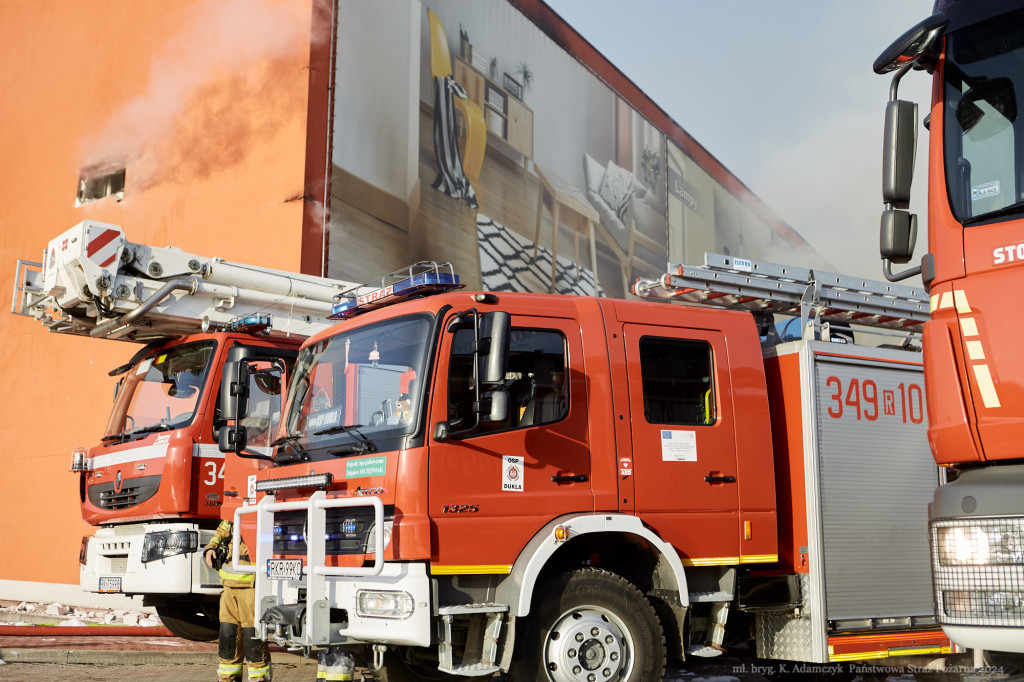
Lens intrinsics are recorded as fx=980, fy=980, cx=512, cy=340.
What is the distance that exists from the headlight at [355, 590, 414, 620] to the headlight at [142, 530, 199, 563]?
2.97m

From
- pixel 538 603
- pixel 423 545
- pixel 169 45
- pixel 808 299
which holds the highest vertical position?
pixel 169 45

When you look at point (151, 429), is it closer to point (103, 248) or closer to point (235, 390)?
point (103, 248)

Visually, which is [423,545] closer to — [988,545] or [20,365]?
[988,545]

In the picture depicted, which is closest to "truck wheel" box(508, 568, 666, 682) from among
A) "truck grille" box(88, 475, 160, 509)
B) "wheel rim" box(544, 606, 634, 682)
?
"wheel rim" box(544, 606, 634, 682)

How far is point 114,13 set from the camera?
1459cm

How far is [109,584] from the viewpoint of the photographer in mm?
8055

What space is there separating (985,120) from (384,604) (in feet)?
12.4

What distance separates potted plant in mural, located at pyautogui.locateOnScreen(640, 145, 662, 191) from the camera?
23250mm

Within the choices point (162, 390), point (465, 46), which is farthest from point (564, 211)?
point (162, 390)

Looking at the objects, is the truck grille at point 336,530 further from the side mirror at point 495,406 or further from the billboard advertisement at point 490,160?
the billboard advertisement at point 490,160

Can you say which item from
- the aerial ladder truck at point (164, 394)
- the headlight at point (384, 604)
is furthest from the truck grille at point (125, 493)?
the headlight at point (384, 604)

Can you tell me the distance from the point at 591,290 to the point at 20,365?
10.8 meters

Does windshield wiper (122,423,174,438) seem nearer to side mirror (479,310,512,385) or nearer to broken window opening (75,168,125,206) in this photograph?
side mirror (479,310,512,385)

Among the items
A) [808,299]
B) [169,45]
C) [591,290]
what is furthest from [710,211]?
[808,299]
